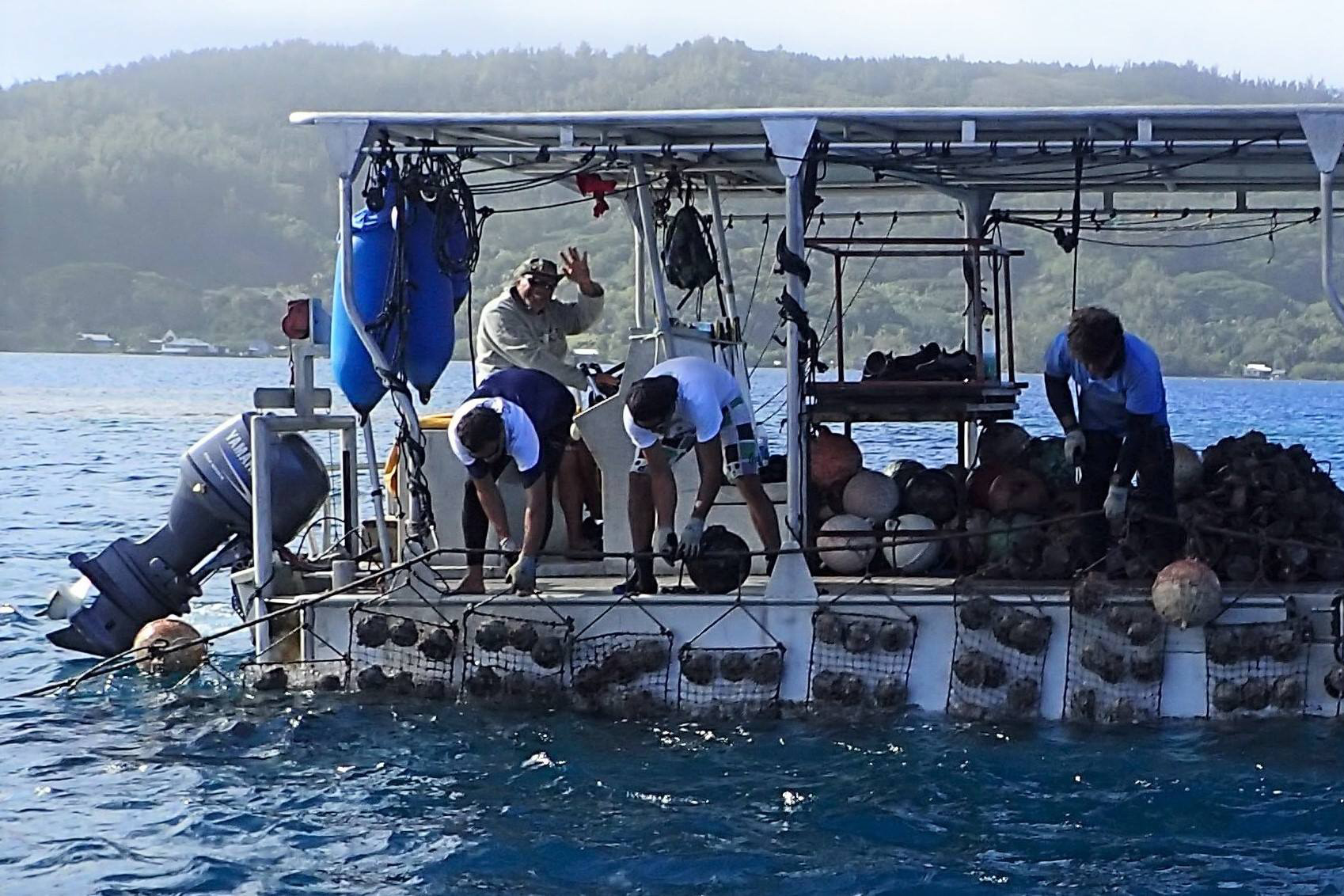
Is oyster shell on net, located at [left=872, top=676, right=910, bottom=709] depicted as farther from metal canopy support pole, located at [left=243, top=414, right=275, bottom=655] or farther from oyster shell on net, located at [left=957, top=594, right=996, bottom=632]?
metal canopy support pole, located at [left=243, top=414, right=275, bottom=655]

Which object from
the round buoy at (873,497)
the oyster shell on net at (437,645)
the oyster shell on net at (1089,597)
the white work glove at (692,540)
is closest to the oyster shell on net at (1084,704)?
the oyster shell on net at (1089,597)

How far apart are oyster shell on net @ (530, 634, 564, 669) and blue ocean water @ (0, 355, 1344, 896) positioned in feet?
1.20

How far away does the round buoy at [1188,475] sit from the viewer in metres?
11.9

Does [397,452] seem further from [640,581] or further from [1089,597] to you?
[1089,597]

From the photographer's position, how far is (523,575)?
37.5 feet

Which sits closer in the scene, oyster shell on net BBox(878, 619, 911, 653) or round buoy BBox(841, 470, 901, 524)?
oyster shell on net BBox(878, 619, 911, 653)

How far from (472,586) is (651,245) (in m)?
2.76

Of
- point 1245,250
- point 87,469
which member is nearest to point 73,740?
point 87,469

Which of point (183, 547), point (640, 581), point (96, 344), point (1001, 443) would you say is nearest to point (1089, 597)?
point (1001, 443)

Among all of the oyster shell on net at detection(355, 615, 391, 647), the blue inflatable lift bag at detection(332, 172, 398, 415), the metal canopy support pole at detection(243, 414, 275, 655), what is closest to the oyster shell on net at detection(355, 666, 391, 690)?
the oyster shell on net at detection(355, 615, 391, 647)

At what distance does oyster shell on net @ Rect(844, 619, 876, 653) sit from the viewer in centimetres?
1097

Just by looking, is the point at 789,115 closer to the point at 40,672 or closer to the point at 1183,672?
the point at 1183,672

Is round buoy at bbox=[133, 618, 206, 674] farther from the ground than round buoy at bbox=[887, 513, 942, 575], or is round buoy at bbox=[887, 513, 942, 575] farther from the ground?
round buoy at bbox=[887, 513, 942, 575]

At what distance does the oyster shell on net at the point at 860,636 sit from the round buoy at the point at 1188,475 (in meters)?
2.30
